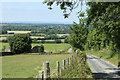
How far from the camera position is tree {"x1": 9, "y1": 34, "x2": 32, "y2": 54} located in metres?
57.6

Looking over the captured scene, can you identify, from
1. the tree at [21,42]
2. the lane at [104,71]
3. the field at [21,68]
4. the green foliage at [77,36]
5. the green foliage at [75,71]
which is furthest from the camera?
the tree at [21,42]

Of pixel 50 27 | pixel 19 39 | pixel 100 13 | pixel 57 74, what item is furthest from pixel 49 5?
pixel 19 39

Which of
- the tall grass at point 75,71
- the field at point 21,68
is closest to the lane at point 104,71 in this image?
the tall grass at point 75,71

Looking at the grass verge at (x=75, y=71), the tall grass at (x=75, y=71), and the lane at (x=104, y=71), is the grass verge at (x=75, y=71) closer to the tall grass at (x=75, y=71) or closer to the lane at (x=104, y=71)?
the tall grass at (x=75, y=71)

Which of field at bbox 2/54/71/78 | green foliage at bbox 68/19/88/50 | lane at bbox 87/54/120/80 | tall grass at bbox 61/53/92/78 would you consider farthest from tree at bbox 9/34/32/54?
tall grass at bbox 61/53/92/78

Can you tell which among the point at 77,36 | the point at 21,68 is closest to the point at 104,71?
the point at 21,68

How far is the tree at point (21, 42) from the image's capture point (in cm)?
5759

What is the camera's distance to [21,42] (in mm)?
64500

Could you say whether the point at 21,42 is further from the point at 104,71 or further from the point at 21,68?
the point at 21,68

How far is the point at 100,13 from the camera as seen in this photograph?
10.4 metres

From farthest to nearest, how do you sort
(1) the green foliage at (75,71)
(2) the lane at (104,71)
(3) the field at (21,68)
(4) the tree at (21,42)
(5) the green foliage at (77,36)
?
(4) the tree at (21,42)
(5) the green foliage at (77,36)
(2) the lane at (104,71)
(1) the green foliage at (75,71)
(3) the field at (21,68)

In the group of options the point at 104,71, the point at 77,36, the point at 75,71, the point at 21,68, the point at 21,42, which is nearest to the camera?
the point at 75,71

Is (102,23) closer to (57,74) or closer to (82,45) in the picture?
(57,74)

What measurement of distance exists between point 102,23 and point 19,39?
52898 millimetres
